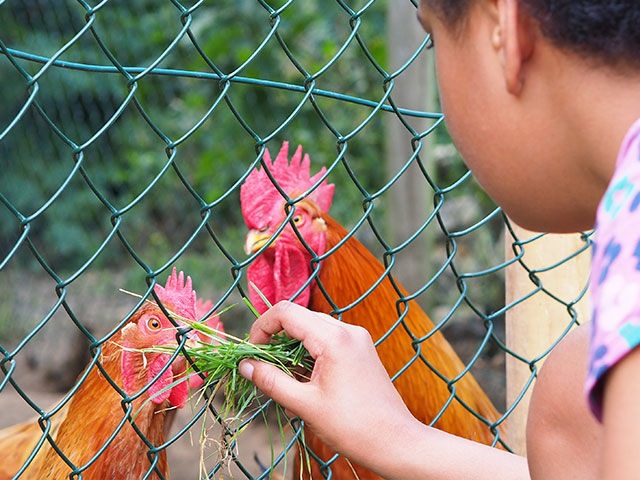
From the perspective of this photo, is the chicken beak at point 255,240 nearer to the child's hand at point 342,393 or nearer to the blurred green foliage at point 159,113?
the child's hand at point 342,393

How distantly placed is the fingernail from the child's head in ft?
1.92

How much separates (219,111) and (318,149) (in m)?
0.94

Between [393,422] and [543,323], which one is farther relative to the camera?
[543,323]

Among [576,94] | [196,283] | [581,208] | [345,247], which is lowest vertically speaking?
[196,283]

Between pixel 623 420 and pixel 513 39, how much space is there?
46 centimetres

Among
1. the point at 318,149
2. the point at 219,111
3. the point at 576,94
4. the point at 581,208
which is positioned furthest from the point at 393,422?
the point at 219,111

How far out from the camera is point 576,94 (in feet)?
2.92

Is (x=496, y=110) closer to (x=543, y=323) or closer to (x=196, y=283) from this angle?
(x=543, y=323)

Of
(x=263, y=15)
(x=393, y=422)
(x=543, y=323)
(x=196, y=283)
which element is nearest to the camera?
(x=393, y=422)

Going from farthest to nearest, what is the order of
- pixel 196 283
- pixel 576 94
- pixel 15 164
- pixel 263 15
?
pixel 15 164
pixel 196 283
pixel 263 15
pixel 576 94

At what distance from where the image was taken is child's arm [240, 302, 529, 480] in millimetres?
1296

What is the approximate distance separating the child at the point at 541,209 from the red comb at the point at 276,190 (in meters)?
1.20

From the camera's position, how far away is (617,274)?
0.74 m

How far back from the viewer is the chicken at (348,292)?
7.80ft
